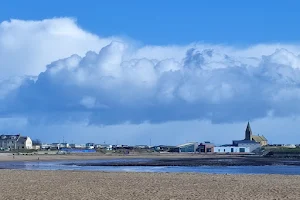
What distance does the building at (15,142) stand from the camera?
16425 centimetres

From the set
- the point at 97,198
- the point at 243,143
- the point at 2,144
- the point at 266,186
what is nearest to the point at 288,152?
the point at 243,143

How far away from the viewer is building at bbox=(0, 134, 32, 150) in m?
164

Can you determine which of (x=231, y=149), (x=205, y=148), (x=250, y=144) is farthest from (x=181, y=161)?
(x=250, y=144)

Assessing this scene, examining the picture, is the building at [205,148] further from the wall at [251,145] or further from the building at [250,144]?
the wall at [251,145]

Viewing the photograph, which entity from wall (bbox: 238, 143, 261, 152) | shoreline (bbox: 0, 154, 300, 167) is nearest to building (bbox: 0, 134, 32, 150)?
shoreline (bbox: 0, 154, 300, 167)

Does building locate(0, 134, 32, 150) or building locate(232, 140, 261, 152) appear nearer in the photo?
building locate(0, 134, 32, 150)

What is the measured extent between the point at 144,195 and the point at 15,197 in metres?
5.82

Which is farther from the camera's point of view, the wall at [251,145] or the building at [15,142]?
the wall at [251,145]

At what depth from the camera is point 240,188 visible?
93.5 ft

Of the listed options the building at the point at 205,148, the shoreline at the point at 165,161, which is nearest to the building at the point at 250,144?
the building at the point at 205,148

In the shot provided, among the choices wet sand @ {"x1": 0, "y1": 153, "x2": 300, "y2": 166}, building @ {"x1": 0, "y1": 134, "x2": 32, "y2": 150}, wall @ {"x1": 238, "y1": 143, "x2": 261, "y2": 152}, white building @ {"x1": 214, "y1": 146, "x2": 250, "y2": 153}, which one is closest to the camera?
wet sand @ {"x1": 0, "y1": 153, "x2": 300, "y2": 166}

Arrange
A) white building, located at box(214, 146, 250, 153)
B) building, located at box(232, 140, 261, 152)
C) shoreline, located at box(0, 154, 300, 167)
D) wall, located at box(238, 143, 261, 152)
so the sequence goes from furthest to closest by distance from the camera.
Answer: building, located at box(232, 140, 261, 152) → wall, located at box(238, 143, 261, 152) → white building, located at box(214, 146, 250, 153) → shoreline, located at box(0, 154, 300, 167)

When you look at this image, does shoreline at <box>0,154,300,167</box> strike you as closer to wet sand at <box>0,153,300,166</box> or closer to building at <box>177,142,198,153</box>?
wet sand at <box>0,153,300,166</box>

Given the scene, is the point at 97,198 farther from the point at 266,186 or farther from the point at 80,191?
the point at 266,186
